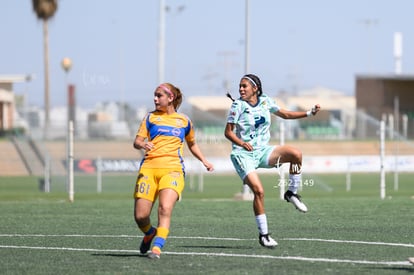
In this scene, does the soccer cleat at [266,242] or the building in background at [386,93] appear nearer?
the soccer cleat at [266,242]

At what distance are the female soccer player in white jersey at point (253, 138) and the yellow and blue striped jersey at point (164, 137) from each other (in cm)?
117

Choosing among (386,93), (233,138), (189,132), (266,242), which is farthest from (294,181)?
(386,93)

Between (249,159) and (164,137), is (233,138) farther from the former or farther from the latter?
(164,137)

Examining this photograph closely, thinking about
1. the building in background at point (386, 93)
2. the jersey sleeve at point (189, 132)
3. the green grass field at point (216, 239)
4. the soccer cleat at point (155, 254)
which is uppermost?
the jersey sleeve at point (189, 132)

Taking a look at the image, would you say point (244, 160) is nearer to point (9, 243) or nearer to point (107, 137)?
point (9, 243)

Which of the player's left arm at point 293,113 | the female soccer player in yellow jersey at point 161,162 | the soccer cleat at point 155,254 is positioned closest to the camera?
the soccer cleat at point 155,254

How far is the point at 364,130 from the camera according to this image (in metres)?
57.3

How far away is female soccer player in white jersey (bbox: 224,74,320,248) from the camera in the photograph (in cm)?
1337

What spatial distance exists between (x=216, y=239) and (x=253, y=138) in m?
1.51

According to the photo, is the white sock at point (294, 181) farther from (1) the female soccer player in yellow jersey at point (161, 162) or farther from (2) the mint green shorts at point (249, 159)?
(1) the female soccer player in yellow jersey at point (161, 162)

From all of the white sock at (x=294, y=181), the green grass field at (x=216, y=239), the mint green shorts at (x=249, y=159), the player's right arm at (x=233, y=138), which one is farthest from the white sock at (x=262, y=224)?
the white sock at (x=294, y=181)

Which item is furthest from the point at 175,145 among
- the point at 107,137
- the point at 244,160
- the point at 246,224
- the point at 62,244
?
the point at 107,137

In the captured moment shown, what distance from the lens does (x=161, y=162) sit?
40.0 ft

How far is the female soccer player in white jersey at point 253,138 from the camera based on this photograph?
13.4 m
